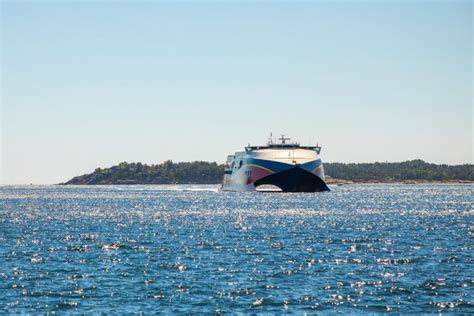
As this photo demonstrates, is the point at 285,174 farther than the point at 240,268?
Yes

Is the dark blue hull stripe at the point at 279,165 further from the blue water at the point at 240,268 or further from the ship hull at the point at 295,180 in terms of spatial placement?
the blue water at the point at 240,268

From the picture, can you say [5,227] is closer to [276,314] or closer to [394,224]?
[394,224]

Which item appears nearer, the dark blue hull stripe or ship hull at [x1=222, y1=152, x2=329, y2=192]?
the dark blue hull stripe

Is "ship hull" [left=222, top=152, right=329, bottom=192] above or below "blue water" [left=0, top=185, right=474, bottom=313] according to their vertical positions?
above

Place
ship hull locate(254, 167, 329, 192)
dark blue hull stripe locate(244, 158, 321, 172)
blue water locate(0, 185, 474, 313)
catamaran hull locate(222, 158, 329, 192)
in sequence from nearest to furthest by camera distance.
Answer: blue water locate(0, 185, 474, 313) → dark blue hull stripe locate(244, 158, 321, 172) → catamaran hull locate(222, 158, 329, 192) → ship hull locate(254, 167, 329, 192)

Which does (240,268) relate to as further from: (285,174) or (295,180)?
(295,180)

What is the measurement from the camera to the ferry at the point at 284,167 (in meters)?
158

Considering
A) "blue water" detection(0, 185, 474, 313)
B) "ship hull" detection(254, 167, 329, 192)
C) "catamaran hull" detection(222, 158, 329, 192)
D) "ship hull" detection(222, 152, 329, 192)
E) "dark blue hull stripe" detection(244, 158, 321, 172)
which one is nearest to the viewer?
"blue water" detection(0, 185, 474, 313)

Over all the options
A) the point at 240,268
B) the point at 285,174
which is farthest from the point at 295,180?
the point at 240,268

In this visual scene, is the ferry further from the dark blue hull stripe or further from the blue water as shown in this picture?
the blue water

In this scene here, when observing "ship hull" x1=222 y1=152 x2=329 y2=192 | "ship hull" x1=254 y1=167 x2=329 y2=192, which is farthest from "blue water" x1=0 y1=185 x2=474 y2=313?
"ship hull" x1=254 y1=167 x2=329 y2=192

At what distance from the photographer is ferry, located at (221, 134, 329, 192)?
158m

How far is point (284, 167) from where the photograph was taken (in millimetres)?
156750

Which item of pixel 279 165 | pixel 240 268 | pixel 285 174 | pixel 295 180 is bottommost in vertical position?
pixel 240 268
